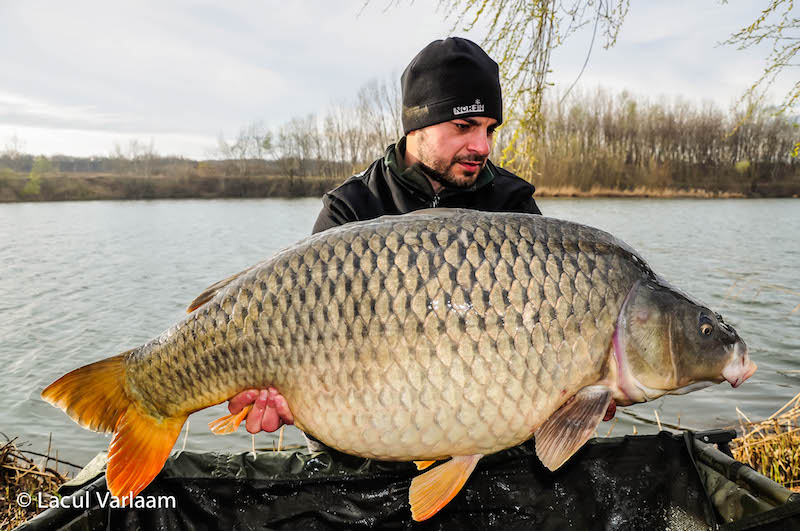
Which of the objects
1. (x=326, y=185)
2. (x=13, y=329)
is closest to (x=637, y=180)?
(x=326, y=185)

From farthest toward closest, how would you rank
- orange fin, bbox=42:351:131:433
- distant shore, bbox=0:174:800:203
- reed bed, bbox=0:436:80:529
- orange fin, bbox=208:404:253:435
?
distant shore, bbox=0:174:800:203, reed bed, bbox=0:436:80:529, orange fin, bbox=208:404:253:435, orange fin, bbox=42:351:131:433

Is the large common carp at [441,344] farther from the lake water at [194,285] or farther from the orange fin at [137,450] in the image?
the lake water at [194,285]

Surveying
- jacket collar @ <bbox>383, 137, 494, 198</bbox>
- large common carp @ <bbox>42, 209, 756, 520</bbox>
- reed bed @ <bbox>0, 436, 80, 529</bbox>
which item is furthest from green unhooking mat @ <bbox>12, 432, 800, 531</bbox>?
jacket collar @ <bbox>383, 137, 494, 198</bbox>

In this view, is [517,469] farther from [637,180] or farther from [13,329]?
[637,180]

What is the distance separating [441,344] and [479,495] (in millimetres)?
508

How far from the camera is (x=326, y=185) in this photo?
95.8ft

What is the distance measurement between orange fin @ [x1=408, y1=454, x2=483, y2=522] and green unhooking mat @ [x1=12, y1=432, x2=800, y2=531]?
211 mm

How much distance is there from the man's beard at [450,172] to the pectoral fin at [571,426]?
86 centimetres

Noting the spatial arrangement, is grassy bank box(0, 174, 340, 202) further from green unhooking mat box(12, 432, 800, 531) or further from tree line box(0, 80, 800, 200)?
green unhooking mat box(12, 432, 800, 531)

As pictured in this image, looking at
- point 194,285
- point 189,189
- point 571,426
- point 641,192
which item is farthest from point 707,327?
point 189,189

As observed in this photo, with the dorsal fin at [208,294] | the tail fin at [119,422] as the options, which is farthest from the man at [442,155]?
the tail fin at [119,422]

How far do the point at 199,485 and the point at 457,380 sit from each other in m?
0.73

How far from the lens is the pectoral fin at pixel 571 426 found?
3.51 ft

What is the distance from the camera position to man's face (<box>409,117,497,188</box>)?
1.77 metres
